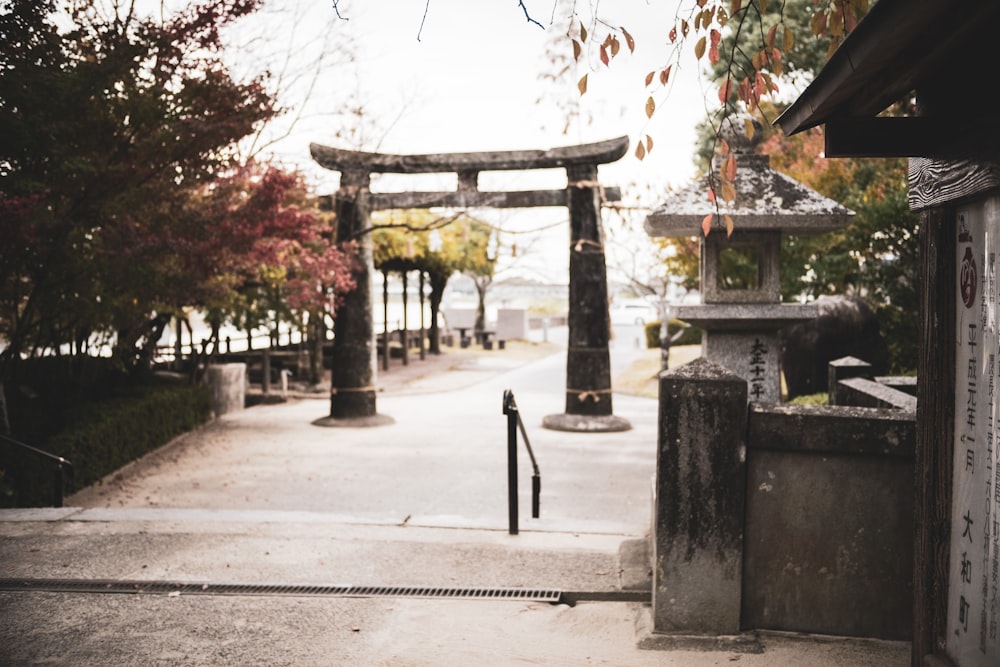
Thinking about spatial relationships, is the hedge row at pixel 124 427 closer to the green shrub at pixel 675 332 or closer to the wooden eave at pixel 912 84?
the wooden eave at pixel 912 84

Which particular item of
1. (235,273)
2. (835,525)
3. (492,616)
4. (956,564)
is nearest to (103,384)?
(235,273)

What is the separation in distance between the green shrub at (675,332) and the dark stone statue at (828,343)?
13595mm

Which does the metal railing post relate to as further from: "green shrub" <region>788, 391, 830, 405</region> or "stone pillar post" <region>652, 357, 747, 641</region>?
"green shrub" <region>788, 391, 830, 405</region>

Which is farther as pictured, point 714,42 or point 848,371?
point 848,371

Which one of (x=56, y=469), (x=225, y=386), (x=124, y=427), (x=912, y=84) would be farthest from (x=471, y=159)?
(x=912, y=84)

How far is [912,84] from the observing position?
3.41 m

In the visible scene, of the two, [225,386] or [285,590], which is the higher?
[225,386]

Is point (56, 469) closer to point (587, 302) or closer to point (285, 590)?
point (285, 590)

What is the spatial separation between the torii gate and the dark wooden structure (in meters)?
9.72

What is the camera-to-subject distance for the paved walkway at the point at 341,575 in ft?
14.0

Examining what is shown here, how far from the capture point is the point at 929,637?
3488mm

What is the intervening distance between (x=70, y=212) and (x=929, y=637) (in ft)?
24.5

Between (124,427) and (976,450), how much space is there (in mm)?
9446

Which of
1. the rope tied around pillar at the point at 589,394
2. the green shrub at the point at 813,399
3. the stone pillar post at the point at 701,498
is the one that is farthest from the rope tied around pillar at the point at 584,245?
the stone pillar post at the point at 701,498
